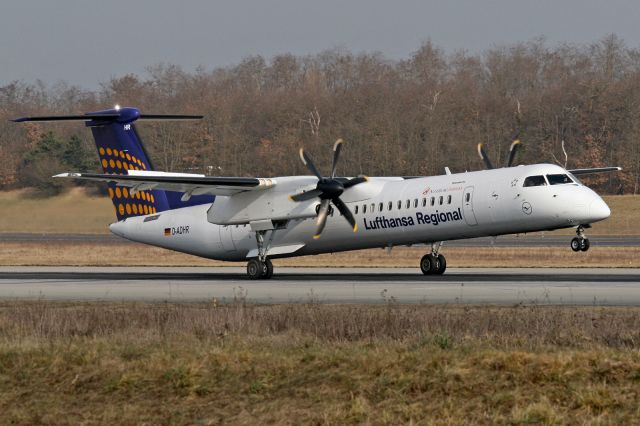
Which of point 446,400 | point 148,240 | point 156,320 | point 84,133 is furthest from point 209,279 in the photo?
point 84,133

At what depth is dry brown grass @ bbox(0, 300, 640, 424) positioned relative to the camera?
45.7 feet

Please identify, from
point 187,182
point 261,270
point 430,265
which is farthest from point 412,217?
point 187,182

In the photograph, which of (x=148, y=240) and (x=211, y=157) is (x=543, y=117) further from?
(x=148, y=240)

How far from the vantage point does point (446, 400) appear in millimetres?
14227

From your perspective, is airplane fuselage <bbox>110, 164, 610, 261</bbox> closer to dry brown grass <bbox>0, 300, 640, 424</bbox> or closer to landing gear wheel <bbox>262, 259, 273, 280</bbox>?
landing gear wheel <bbox>262, 259, 273, 280</bbox>

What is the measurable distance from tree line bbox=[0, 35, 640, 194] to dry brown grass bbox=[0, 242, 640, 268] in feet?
77.5

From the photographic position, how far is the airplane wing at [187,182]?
36281mm

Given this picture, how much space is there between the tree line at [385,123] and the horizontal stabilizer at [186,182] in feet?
156

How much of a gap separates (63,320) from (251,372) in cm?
845

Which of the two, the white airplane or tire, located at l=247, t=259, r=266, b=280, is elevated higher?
the white airplane

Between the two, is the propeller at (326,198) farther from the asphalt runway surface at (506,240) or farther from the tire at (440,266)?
the asphalt runway surface at (506,240)

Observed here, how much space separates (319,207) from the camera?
37.1 m

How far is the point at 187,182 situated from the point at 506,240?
42.0m

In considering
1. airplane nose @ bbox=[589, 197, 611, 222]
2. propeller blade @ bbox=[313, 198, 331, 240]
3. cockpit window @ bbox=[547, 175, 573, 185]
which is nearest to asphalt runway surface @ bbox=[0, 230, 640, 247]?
propeller blade @ bbox=[313, 198, 331, 240]
